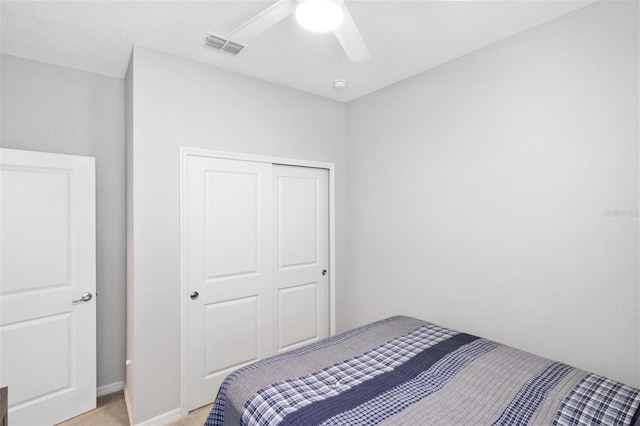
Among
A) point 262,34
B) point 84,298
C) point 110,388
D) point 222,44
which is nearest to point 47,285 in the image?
point 84,298

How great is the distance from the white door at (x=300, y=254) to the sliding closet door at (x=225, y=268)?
140mm

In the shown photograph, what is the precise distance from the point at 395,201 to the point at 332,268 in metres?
0.99

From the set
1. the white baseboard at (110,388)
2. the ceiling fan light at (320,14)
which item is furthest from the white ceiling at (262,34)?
the white baseboard at (110,388)

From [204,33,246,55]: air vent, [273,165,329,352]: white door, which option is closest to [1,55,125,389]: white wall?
[204,33,246,55]: air vent

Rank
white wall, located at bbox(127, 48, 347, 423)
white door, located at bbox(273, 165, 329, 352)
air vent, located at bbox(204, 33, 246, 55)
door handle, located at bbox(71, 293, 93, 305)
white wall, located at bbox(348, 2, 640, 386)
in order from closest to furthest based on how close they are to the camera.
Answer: white wall, located at bbox(348, 2, 640, 386) < air vent, located at bbox(204, 33, 246, 55) < white wall, located at bbox(127, 48, 347, 423) < door handle, located at bbox(71, 293, 93, 305) < white door, located at bbox(273, 165, 329, 352)

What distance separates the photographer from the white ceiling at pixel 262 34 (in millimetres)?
1834

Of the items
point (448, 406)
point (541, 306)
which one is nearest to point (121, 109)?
point (448, 406)

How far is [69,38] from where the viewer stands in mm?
2139

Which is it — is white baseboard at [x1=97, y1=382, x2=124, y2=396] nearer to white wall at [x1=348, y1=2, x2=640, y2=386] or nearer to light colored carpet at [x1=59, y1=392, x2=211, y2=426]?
light colored carpet at [x1=59, y1=392, x2=211, y2=426]

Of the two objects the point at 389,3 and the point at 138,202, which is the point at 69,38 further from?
the point at 389,3

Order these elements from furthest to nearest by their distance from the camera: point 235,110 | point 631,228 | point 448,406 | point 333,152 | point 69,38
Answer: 1. point 333,152
2. point 235,110
3. point 69,38
4. point 631,228
5. point 448,406

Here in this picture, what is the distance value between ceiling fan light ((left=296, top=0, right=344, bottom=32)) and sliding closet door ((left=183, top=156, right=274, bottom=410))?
1.41m

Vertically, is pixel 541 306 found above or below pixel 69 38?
below

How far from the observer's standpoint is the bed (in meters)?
1.32
